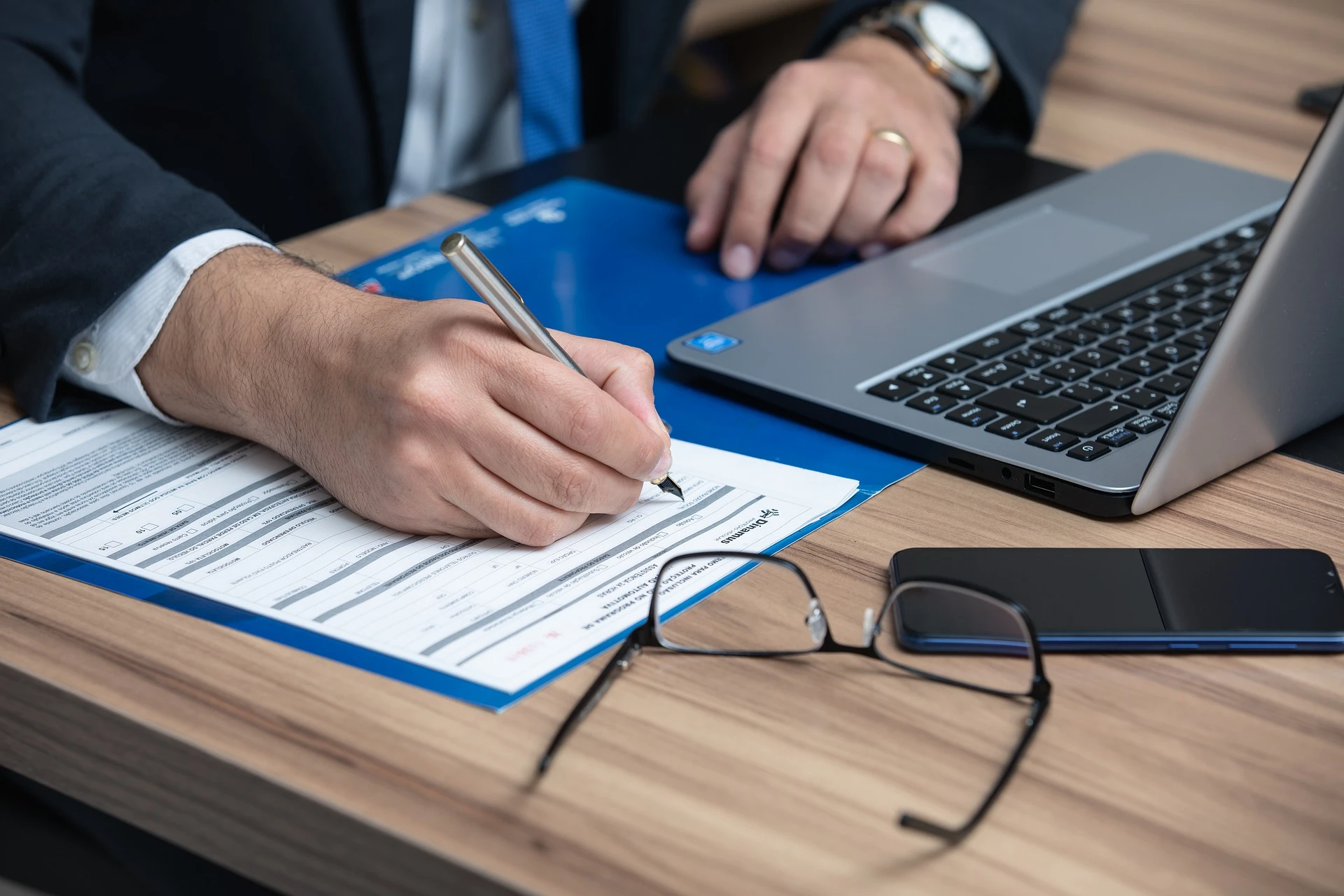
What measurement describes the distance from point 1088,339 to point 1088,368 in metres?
0.04

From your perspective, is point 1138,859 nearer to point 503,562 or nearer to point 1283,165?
point 503,562

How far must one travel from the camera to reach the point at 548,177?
1.05 meters

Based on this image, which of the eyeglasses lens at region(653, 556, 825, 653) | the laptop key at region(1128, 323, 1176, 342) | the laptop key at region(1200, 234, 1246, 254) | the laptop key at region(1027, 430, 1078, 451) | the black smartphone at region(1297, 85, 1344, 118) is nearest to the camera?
the eyeglasses lens at region(653, 556, 825, 653)

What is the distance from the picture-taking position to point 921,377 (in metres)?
0.69

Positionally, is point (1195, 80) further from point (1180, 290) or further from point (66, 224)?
point (66, 224)

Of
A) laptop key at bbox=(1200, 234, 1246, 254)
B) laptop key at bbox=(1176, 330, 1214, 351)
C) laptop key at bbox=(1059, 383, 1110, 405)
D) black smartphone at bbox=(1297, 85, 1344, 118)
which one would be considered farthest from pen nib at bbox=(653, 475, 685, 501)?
black smartphone at bbox=(1297, 85, 1344, 118)

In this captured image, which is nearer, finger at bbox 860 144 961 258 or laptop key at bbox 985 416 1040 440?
laptop key at bbox 985 416 1040 440

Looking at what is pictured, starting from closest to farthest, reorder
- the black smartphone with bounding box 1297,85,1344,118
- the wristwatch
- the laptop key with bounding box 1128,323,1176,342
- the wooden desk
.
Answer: the wooden desk, the laptop key with bounding box 1128,323,1176,342, the wristwatch, the black smartphone with bounding box 1297,85,1344,118

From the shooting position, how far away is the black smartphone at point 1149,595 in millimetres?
501

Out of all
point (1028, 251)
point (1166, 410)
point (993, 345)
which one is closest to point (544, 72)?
point (1028, 251)

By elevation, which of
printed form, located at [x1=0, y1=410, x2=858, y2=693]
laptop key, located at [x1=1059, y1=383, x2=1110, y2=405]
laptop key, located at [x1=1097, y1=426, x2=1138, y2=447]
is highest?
laptop key, located at [x1=1059, y1=383, x2=1110, y2=405]

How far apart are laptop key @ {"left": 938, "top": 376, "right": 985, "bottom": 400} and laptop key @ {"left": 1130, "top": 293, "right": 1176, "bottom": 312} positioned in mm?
151

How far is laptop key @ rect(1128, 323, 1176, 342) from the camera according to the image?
0.72m

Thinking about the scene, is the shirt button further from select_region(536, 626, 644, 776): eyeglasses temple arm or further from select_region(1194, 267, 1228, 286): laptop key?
select_region(1194, 267, 1228, 286): laptop key
